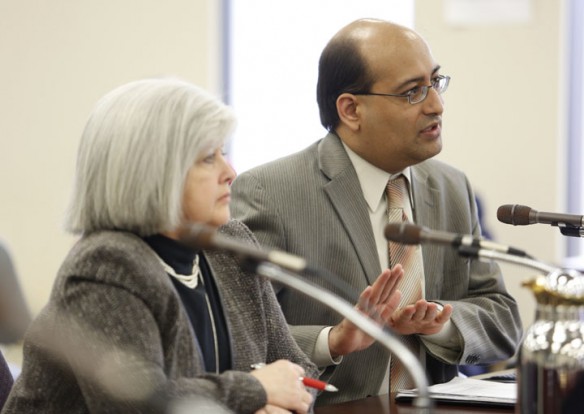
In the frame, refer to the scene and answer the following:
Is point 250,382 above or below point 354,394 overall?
above

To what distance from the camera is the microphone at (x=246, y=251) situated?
4.54 feet

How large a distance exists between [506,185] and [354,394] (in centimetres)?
250

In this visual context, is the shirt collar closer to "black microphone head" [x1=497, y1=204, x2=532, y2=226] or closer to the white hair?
"black microphone head" [x1=497, y1=204, x2=532, y2=226]

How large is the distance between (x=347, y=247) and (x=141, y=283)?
0.97 m

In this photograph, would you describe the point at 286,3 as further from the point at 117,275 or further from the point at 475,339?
the point at 117,275

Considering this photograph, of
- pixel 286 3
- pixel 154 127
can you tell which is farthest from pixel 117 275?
pixel 286 3

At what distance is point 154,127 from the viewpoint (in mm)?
1762

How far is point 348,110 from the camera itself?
2.80m

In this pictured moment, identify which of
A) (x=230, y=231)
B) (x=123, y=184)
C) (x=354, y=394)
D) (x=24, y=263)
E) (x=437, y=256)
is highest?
(x=123, y=184)

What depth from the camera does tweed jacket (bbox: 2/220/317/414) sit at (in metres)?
1.65

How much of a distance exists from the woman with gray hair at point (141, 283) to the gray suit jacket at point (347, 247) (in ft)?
2.17

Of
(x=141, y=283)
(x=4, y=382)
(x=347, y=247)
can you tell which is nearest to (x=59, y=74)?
(x=347, y=247)

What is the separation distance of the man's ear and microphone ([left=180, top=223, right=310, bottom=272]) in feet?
4.19

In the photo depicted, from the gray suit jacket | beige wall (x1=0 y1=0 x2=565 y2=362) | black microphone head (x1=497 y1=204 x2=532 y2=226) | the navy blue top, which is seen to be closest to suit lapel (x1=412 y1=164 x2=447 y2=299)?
the gray suit jacket
